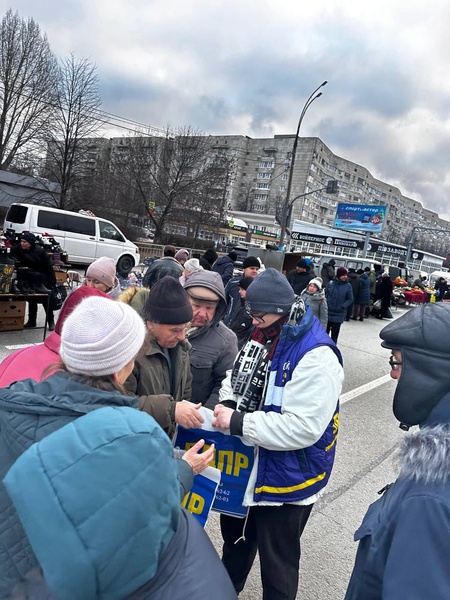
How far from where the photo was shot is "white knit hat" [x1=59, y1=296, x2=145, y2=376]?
1179 millimetres

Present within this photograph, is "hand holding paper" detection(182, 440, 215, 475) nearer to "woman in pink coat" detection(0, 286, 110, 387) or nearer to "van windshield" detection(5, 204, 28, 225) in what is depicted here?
"woman in pink coat" detection(0, 286, 110, 387)

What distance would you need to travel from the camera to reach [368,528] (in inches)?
45.3

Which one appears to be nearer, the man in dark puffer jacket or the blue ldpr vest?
the man in dark puffer jacket

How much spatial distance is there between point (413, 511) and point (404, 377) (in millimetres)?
383

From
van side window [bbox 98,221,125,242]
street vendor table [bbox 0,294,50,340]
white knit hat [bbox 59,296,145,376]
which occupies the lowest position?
street vendor table [bbox 0,294,50,340]

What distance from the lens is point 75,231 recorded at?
14.5 metres

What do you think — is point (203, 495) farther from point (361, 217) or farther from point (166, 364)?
point (361, 217)

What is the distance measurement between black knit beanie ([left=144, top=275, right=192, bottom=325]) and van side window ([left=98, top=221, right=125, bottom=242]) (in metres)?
13.9

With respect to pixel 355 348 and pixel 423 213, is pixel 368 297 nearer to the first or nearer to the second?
pixel 355 348

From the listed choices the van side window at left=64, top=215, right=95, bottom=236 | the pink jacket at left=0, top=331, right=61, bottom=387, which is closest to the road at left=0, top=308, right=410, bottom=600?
the pink jacket at left=0, top=331, right=61, bottom=387

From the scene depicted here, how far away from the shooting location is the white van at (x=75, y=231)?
1355 cm

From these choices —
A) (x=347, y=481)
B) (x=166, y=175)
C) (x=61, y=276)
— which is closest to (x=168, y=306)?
(x=347, y=481)

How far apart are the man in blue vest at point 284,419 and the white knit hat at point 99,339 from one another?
2.63 feet

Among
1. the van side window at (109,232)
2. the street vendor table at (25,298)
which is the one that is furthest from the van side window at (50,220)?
the street vendor table at (25,298)
